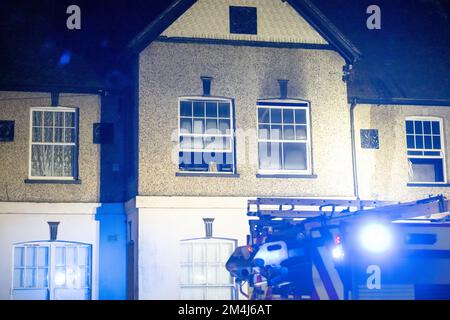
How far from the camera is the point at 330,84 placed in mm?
17078

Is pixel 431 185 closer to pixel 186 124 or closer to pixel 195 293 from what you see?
pixel 186 124

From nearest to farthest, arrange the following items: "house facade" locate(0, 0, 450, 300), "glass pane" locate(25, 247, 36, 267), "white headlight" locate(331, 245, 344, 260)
Answer: 1. "white headlight" locate(331, 245, 344, 260)
2. "house facade" locate(0, 0, 450, 300)
3. "glass pane" locate(25, 247, 36, 267)

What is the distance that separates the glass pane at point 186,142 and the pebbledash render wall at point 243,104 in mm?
187

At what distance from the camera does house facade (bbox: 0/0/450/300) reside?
1592 centimetres

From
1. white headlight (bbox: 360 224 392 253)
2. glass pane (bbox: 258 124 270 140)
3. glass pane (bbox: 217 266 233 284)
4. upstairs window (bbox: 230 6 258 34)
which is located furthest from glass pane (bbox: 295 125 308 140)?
white headlight (bbox: 360 224 392 253)

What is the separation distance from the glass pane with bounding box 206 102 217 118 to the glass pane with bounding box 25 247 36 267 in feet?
16.6

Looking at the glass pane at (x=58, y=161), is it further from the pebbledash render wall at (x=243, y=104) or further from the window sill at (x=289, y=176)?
the window sill at (x=289, y=176)

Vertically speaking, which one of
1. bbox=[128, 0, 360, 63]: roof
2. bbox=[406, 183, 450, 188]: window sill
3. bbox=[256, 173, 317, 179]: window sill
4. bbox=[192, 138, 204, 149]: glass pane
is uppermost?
bbox=[128, 0, 360, 63]: roof

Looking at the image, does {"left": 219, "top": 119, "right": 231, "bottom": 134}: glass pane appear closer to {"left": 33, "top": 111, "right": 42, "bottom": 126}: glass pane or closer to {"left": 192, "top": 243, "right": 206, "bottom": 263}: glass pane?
{"left": 192, "top": 243, "right": 206, "bottom": 263}: glass pane

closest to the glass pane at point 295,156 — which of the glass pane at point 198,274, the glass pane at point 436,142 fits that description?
the glass pane at point 198,274

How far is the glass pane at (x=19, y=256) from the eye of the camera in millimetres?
16312

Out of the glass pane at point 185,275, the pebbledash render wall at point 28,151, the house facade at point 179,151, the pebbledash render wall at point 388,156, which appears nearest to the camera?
the glass pane at point 185,275

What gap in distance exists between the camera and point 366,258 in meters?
9.82

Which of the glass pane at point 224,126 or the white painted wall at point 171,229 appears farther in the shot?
the glass pane at point 224,126
